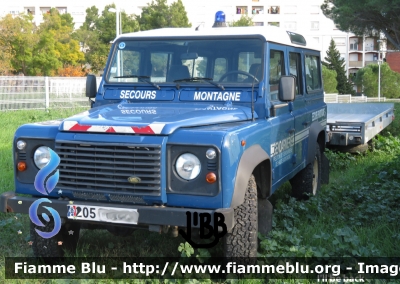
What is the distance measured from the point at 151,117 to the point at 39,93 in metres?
18.7

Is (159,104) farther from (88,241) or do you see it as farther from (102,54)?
(102,54)

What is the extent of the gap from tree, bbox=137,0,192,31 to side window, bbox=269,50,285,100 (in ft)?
133

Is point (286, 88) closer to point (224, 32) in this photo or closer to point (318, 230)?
point (224, 32)

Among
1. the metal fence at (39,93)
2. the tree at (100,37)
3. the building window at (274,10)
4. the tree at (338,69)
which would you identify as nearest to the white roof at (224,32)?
the metal fence at (39,93)

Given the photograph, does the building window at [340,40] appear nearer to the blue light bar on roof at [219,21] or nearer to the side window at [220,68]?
the blue light bar on roof at [219,21]

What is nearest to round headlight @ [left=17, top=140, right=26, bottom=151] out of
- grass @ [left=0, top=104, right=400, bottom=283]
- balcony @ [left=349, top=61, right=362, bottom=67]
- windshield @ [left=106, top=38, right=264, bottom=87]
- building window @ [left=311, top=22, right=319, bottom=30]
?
grass @ [left=0, top=104, right=400, bottom=283]

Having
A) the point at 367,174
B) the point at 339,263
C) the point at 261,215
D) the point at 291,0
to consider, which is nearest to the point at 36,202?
the point at 261,215

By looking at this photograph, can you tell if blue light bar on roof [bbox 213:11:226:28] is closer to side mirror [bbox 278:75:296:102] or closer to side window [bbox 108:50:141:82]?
side window [bbox 108:50:141:82]

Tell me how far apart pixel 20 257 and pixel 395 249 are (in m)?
3.32

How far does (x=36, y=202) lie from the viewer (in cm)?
441

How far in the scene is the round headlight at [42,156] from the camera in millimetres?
4504

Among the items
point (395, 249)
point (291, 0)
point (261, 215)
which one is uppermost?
point (291, 0)

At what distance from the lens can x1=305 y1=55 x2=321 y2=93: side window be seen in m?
7.18

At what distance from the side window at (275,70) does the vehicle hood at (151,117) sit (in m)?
0.45
